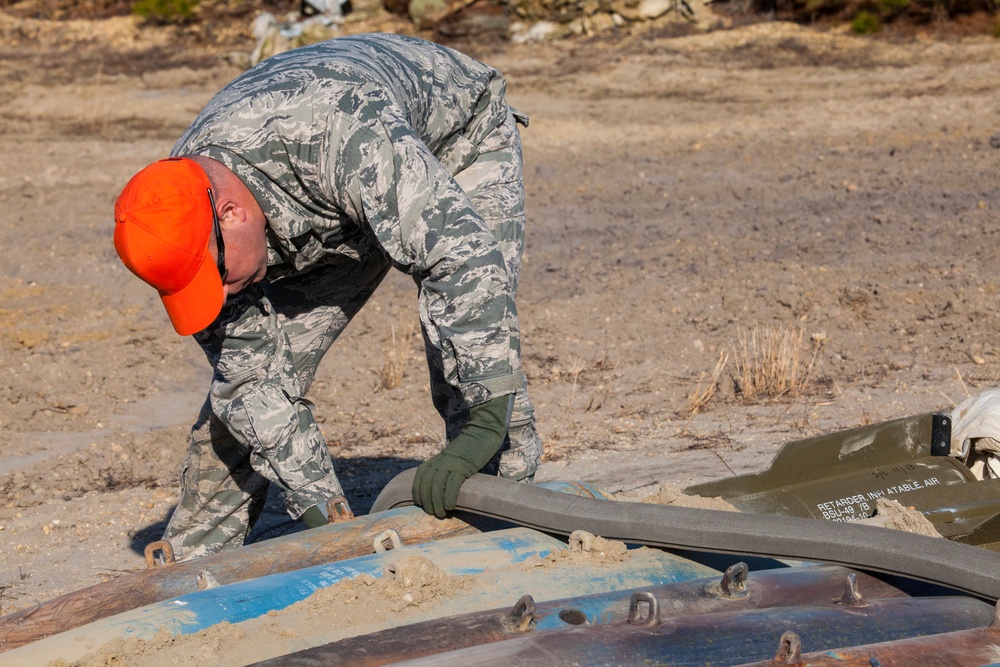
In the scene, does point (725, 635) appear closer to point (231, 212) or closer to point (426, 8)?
point (231, 212)

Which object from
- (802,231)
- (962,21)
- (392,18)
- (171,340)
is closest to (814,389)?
(802,231)

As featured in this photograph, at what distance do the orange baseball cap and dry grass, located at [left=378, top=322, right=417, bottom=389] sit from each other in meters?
3.33

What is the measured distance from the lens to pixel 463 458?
294 centimetres

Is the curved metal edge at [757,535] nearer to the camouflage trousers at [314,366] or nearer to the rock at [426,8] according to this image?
the camouflage trousers at [314,366]

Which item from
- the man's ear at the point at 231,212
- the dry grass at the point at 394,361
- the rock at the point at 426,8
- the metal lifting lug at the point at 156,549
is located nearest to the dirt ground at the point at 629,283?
the dry grass at the point at 394,361

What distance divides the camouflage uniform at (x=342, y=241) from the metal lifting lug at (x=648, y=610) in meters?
0.77

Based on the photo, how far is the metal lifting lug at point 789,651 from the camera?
2174 millimetres

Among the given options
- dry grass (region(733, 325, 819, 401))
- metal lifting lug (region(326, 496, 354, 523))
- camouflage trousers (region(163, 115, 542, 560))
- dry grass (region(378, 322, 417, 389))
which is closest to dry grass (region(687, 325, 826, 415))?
dry grass (region(733, 325, 819, 401))

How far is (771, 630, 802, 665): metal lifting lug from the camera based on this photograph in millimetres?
2174

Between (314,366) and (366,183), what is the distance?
1.14 m

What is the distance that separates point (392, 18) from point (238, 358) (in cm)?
1337

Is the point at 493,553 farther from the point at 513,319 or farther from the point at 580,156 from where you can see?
the point at 580,156

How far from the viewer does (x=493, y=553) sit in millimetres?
2787

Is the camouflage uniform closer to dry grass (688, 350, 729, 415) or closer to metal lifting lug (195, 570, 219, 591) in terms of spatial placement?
metal lifting lug (195, 570, 219, 591)
